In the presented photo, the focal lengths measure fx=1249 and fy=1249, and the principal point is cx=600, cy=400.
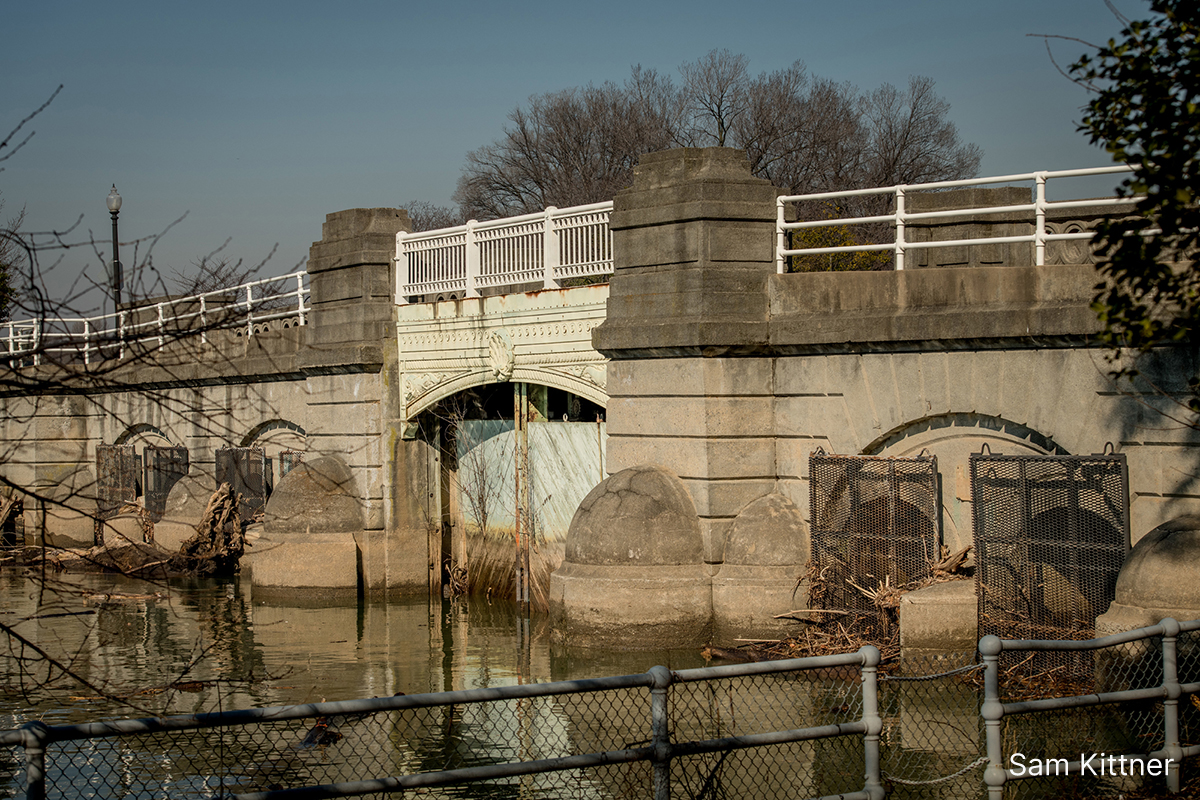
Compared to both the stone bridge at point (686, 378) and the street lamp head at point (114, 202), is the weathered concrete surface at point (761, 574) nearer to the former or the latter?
the stone bridge at point (686, 378)

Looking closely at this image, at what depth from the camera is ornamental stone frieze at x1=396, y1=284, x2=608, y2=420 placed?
1441cm

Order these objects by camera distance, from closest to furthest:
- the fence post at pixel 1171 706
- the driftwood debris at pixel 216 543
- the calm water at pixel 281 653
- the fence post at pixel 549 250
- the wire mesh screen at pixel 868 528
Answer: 1. the fence post at pixel 1171 706
2. the wire mesh screen at pixel 868 528
3. the calm water at pixel 281 653
4. the fence post at pixel 549 250
5. the driftwood debris at pixel 216 543

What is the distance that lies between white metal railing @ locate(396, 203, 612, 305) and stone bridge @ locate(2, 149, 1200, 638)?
0.12 ft

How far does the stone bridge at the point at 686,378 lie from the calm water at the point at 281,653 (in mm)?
686

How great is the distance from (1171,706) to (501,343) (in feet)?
33.3

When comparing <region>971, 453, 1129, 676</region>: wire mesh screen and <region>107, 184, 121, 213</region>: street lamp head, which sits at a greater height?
<region>107, 184, 121, 213</region>: street lamp head

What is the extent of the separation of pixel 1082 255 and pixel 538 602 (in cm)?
777

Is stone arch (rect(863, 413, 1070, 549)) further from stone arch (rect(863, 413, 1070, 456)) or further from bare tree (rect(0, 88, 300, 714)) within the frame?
bare tree (rect(0, 88, 300, 714))

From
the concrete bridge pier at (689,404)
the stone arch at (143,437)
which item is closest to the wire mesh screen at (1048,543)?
the concrete bridge pier at (689,404)

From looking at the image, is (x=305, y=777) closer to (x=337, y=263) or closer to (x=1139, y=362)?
(x=1139, y=362)

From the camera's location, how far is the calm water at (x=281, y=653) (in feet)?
37.8

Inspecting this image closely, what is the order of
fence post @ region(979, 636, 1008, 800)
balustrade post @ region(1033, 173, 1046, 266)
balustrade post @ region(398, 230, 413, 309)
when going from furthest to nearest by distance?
balustrade post @ region(398, 230, 413, 309), balustrade post @ region(1033, 173, 1046, 266), fence post @ region(979, 636, 1008, 800)

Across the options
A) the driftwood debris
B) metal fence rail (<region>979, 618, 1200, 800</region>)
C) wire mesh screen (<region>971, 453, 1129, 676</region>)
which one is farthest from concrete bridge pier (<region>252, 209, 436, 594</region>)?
metal fence rail (<region>979, 618, 1200, 800</region>)

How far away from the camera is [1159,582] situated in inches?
344
